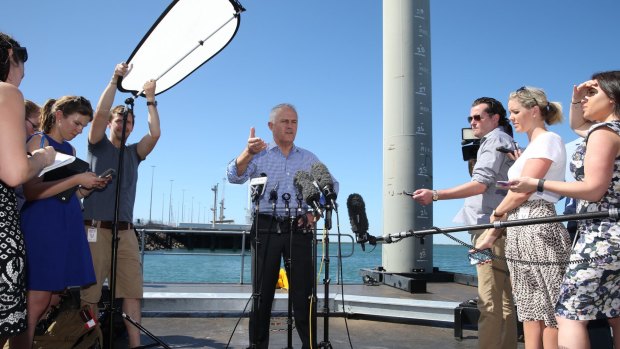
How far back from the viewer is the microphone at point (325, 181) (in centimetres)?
283

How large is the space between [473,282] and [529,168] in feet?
17.4

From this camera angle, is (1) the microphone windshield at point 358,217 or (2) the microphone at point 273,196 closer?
(1) the microphone windshield at point 358,217

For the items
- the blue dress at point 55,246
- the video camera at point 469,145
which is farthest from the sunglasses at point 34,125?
the video camera at point 469,145

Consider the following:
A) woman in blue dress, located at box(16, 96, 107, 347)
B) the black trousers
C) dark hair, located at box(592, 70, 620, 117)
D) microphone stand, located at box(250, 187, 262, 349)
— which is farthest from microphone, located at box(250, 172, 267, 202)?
dark hair, located at box(592, 70, 620, 117)

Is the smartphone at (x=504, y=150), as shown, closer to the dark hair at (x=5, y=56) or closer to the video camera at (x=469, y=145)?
the video camera at (x=469, y=145)

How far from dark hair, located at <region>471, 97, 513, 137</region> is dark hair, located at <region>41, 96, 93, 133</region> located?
2.74 meters

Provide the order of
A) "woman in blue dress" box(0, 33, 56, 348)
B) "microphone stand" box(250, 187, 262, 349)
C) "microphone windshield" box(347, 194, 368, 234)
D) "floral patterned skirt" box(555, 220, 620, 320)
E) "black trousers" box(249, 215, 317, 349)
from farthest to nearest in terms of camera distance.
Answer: "black trousers" box(249, 215, 317, 349) < "microphone stand" box(250, 187, 262, 349) < "microphone windshield" box(347, 194, 368, 234) < "floral patterned skirt" box(555, 220, 620, 320) < "woman in blue dress" box(0, 33, 56, 348)

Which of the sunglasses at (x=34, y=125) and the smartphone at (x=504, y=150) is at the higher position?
the sunglasses at (x=34, y=125)

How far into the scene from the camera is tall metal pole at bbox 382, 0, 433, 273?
25.5ft

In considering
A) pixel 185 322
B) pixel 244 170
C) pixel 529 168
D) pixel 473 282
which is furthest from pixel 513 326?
pixel 473 282

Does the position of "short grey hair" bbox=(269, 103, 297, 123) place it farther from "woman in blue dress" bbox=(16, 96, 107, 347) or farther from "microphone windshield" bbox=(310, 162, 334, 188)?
"woman in blue dress" bbox=(16, 96, 107, 347)

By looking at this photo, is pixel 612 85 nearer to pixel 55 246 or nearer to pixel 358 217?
pixel 358 217

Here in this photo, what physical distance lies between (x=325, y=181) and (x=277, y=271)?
0.94m

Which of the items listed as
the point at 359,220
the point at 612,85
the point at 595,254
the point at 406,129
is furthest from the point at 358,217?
the point at 406,129
